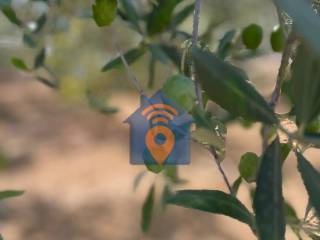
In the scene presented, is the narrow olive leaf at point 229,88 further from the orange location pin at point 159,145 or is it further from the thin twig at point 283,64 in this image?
the orange location pin at point 159,145

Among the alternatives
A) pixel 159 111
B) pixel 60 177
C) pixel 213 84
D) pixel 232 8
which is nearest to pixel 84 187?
pixel 60 177

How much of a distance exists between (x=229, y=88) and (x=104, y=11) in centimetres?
23

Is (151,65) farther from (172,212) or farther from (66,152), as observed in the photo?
(66,152)

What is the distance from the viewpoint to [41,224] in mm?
3150

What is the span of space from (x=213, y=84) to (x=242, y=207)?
0.20 m

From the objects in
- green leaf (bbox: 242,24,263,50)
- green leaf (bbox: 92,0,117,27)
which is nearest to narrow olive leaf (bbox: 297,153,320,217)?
green leaf (bbox: 92,0,117,27)

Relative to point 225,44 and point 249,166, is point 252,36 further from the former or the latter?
point 249,166

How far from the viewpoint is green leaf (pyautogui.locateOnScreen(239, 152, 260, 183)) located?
71 centimetres

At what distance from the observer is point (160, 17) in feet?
3.66

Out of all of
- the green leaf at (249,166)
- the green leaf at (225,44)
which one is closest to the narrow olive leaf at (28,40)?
the green leaf at (225,44)

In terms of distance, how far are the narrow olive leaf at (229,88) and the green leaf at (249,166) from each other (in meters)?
0.19

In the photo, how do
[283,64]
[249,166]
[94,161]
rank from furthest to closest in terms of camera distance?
[94,161] → [249,166] → [283,64]

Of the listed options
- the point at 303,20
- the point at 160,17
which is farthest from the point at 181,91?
the point at 160,17

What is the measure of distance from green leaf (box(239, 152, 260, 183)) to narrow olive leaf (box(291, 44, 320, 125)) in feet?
0.67
